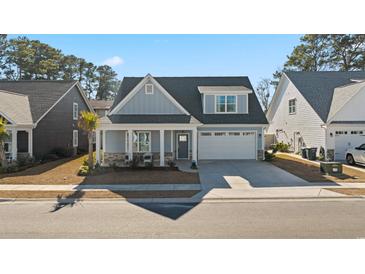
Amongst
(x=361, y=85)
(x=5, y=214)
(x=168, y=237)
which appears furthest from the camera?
(x=361, y=85)

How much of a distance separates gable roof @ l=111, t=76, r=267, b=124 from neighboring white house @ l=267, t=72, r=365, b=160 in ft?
15.7

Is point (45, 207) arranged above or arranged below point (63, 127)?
below

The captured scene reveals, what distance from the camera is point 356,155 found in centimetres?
1833

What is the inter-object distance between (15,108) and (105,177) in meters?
10.6

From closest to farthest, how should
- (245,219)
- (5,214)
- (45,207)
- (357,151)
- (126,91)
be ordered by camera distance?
(245,219) < (5,214) < (45,207) < (357,151) < (126,91)

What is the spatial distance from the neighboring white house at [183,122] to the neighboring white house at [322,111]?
15.9 ft

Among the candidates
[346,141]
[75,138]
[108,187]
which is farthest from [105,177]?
[346,141]

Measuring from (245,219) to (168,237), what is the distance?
8.10ft

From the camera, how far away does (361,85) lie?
20688 millimetres

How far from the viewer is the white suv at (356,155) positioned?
17.8 meters

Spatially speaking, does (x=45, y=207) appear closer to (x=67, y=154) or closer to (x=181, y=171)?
(x=181, y=171)

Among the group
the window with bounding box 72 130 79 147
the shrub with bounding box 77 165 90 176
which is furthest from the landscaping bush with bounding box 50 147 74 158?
the shrub with bounding box 77 165 90 176

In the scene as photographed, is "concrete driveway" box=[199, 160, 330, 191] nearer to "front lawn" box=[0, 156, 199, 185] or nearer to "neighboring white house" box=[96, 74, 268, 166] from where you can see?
"front lawn" box=[0, 156, 199, 185]

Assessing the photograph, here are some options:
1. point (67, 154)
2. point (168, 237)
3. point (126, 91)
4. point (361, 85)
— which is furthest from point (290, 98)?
point (168, 237)
